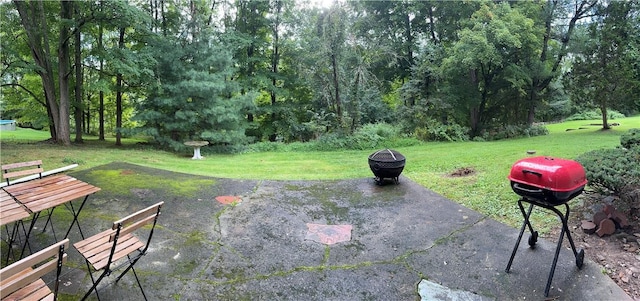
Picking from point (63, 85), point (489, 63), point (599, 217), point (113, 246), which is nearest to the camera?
point (113, 246)

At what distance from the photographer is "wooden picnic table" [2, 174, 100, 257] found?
8.99 ft

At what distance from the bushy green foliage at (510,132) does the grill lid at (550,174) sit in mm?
11339

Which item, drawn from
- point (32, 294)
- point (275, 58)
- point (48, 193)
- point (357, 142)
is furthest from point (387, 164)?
point (275, 58)

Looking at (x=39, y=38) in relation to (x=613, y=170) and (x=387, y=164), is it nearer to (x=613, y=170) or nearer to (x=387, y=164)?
(x=387, y=164)

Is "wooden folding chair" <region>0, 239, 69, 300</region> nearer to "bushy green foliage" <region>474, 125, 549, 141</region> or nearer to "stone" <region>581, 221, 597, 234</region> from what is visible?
"stone" <region>581, 221, 597, 234</region>

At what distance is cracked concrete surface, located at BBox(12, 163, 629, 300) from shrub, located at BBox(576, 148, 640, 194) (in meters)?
0.83

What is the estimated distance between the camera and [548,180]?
8.55 feet

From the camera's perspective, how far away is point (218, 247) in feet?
11.1

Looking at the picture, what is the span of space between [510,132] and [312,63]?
27.7 feet

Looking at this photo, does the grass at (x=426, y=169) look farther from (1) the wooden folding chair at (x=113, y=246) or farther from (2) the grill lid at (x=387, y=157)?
(1) the wooden folding chair at (x=113, y=246)

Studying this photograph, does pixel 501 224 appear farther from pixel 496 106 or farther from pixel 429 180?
pixel 496 106

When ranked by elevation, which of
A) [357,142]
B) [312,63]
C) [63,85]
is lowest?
[357,142]

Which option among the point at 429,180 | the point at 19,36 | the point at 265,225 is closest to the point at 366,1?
the point at 429,180

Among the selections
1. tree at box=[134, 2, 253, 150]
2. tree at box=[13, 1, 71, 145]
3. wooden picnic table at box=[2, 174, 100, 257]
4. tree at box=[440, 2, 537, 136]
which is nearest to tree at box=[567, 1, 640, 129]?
tree at box=[440, 2, 537, 136]
